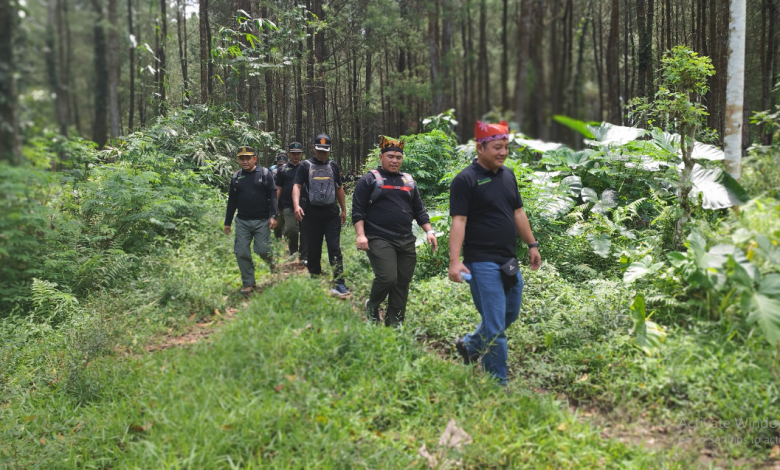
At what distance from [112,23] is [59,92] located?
4.30 m

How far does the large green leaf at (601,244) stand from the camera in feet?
19.0

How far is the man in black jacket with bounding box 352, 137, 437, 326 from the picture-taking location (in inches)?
182

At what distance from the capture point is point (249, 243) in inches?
242

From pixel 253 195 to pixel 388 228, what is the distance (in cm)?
237

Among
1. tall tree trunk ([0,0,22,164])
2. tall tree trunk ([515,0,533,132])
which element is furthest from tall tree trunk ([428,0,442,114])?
tall tree trunk ([0,0,22,164])

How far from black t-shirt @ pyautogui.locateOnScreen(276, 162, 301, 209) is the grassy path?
3.56 metres

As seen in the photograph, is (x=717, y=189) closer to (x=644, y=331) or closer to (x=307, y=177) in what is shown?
(x=644, y=331)

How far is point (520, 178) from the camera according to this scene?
7.10 metres

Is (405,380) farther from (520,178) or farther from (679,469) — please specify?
(520,178)

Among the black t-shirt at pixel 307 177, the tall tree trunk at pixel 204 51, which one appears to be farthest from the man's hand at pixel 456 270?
the tall tree trunk at pixel 204 51

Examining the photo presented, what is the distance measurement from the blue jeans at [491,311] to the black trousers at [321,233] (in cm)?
256

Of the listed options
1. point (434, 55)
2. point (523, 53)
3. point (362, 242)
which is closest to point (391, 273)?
point (362, 242)

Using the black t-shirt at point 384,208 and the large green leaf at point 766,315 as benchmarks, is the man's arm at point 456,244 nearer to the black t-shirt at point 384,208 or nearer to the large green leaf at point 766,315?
the black t-shirt at point 384,208

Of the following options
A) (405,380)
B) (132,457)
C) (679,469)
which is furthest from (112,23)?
(679,469)
